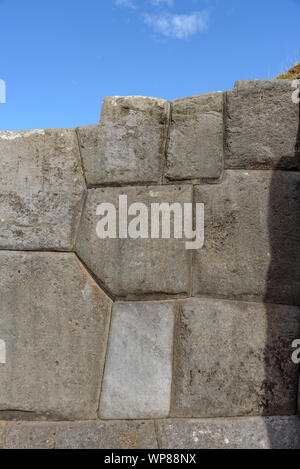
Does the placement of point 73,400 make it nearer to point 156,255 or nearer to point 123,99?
point 156,255

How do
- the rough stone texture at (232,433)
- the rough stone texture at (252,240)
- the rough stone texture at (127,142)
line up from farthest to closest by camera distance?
the rough stone texture at (127,142) < the rough stone texture at (252,240) < the rough stone texture at (232,433)

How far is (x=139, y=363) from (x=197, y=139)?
1.12 meters

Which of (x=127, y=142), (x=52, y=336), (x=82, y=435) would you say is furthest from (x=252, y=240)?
(x=82, y=435)

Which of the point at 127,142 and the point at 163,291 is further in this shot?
the point at 127,142

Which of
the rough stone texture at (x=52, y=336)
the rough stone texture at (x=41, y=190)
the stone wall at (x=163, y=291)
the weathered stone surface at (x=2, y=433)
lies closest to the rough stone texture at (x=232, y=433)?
the stone wall at (x=163, y=291)

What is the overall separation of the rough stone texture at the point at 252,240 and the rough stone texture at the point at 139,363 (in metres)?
0.26

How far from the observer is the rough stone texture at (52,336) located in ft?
6.50

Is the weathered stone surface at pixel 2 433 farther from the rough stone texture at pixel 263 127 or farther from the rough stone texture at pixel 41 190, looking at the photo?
the rough stone texture at pixel 263 127

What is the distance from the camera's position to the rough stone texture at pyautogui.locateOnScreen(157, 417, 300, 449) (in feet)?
6.03

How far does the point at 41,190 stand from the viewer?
7.04ft

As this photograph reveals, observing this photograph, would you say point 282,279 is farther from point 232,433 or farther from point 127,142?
point 127,142

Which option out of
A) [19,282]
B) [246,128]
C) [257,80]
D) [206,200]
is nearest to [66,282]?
[19,282]

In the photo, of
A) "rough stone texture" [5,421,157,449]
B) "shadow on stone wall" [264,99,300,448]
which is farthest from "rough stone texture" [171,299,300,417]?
"rough stone texture" [5,421,157,449]
